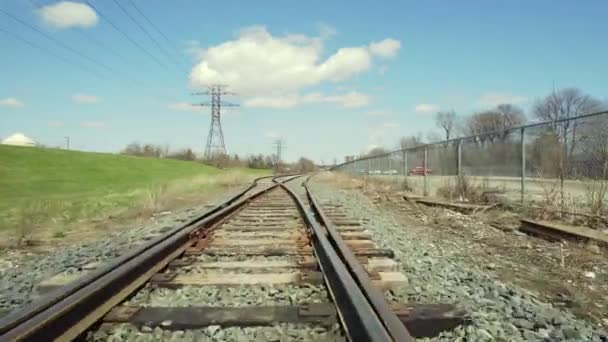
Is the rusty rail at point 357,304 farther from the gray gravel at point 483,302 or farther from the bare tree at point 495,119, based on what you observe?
the bare tree at point 495,119

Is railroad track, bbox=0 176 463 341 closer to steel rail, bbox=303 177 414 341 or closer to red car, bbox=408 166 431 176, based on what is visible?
steel rail, bbox=303 177 414 341

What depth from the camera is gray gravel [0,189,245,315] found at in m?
4.29

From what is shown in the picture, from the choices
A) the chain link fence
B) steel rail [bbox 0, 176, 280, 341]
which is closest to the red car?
the chain link fence

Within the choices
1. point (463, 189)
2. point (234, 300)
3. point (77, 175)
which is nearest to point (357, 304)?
point (234, 300)

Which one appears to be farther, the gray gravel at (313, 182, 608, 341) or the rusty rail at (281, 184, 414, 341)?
the gray gravel at (313, 182, 608, 341)

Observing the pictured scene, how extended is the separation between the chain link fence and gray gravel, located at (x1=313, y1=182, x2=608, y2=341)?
165 inches

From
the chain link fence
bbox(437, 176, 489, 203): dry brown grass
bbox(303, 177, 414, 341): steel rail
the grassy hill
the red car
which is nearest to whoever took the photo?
bbox(303, 177, 414, 341): steel rail

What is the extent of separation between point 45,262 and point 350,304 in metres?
4.28

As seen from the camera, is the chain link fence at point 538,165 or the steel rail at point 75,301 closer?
the steel rail at point 75,301

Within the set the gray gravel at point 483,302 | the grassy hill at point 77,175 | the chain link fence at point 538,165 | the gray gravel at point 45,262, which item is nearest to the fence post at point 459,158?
the chain link fence at point 538,165

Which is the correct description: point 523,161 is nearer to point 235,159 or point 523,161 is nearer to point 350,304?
point 350,304

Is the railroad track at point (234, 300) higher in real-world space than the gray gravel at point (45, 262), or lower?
higher

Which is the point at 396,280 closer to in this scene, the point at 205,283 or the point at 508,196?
the point at 205,283

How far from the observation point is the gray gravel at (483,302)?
319cm
